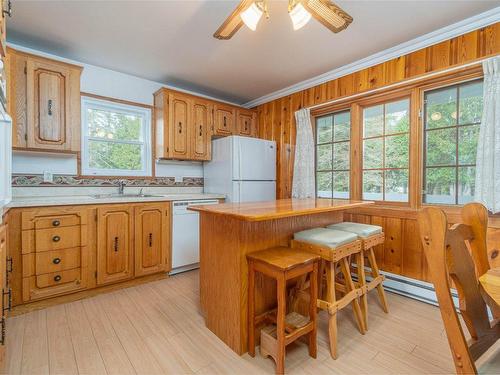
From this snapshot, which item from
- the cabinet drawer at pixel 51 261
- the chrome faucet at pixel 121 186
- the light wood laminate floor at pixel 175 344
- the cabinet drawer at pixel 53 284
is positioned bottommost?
the light wood laminate floor at pixel 175 344

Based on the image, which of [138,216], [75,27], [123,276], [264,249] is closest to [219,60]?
[75,27]

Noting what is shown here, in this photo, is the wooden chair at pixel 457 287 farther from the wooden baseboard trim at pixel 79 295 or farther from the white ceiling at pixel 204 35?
the wooden baseboard trim at pixel 79 295

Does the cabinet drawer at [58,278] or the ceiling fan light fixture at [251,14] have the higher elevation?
the ceiling fan light fixture at [251,14]

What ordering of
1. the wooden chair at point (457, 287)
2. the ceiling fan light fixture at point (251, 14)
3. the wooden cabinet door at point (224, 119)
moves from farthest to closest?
the wooden cabinet door at point (224, 119), the ceiling fan light fixture at point (251, 14), the wooden chair at point (457, 287)

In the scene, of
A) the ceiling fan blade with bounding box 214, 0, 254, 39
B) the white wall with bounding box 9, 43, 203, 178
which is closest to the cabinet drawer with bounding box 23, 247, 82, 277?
the white wall with bounding box 9, 43, 203, 178

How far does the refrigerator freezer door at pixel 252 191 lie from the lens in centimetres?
334

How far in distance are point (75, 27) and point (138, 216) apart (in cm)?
180

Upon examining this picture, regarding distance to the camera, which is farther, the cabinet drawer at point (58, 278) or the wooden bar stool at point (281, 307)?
the cabinet drawer at point (58, 278)

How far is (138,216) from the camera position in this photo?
2.66 metres

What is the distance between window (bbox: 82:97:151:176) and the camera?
9.70ft

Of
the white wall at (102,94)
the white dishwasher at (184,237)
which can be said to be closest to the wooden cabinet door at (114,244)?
the white dishwasher at (184,237)

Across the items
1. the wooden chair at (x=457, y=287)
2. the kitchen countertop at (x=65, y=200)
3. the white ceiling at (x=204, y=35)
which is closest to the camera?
the wooden chair at (x=457, y=287)

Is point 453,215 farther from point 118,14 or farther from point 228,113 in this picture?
point 118,14

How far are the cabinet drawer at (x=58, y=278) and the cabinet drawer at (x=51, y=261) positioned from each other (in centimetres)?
3
